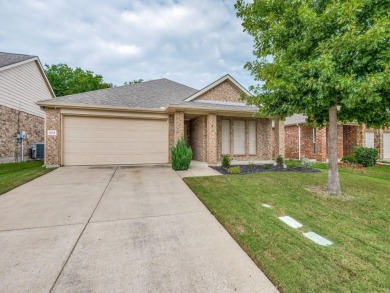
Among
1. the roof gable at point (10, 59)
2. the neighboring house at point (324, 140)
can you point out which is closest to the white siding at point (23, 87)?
the roof gable at point (10, 59)

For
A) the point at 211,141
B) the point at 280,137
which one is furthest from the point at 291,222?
the point at 280,137

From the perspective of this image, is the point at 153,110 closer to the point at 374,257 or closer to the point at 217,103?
the point at 217,103

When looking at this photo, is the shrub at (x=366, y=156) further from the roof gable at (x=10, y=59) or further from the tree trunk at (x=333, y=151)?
the roof gable at (x=10, y=59)

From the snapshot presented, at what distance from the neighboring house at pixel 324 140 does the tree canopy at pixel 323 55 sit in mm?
8735

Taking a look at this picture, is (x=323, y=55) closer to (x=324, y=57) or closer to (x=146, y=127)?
(x=324, y=57)

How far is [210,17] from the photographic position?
10.1 meters

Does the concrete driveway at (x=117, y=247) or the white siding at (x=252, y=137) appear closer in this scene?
the concrete driveway at (x=117, y=247)

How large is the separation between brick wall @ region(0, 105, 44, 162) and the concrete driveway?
28.1 ft

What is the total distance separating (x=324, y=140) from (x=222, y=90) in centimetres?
812

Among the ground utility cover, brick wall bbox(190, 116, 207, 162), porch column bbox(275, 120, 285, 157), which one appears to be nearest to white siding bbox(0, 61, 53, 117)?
brick wall bbox(190, 116, 207, 162)

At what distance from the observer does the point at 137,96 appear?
12.0 m

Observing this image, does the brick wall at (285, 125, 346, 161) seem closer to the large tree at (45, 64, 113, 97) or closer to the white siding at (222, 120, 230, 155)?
the white siding at (222, 120, 230, 155)

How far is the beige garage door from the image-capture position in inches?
386

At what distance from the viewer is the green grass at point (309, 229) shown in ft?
7.06
